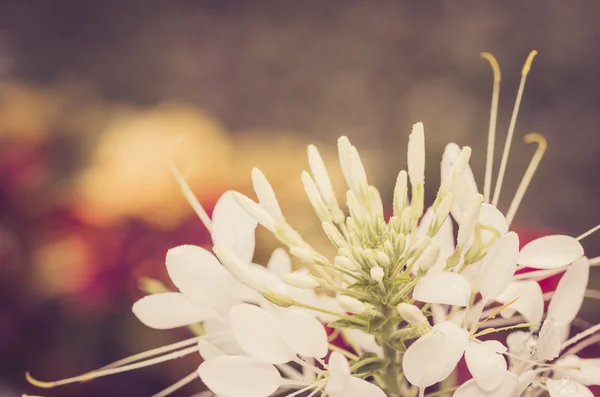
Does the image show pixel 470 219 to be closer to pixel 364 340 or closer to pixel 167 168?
pixel 364 340

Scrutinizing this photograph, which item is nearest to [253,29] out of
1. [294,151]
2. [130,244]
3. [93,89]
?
[93,89]

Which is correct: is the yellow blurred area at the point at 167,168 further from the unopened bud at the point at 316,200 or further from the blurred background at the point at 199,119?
the unopened bud at the point at 316,200

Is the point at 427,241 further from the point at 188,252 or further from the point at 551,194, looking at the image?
the point at 551,194

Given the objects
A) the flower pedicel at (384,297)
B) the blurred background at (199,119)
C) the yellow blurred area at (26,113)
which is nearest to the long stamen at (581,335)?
the flower pedicel at (384,297)

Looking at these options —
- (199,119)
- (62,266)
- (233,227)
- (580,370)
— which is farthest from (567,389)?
(199,119)

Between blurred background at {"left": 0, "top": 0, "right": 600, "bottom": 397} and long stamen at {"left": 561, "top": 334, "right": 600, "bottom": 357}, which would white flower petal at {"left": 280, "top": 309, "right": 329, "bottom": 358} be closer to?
long stamen at {"left": 561, "top": 334, "right": 600, "bottom": 357}

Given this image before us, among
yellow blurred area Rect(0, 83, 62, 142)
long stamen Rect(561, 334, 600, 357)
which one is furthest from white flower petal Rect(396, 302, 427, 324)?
yellow blurred area Rect(0, 83, 62, 142)
